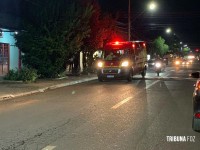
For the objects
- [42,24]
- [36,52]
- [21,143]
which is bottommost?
[21,143]

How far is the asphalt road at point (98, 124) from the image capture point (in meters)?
8.02

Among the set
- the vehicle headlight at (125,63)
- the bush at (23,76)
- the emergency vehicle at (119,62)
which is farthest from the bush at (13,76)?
the vehicle headlight at (125,63)

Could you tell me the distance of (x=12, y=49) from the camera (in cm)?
2958

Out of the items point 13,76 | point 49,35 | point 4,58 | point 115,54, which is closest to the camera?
point 13,76

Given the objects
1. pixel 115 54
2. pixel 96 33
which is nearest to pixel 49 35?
pixel 115 54

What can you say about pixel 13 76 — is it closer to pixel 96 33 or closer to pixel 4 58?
pixel 4 58

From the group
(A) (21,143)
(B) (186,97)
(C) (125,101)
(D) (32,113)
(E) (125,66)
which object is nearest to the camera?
(A) (21,143)

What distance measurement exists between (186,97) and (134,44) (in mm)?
12143

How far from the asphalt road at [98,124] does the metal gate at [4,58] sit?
1275cm

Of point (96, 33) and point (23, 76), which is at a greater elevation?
point (96, 33)

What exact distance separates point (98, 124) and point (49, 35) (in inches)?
700

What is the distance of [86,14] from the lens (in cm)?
2927

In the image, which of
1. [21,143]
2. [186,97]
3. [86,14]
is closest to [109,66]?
[86,14]

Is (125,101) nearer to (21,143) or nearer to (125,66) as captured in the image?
(21,143)
